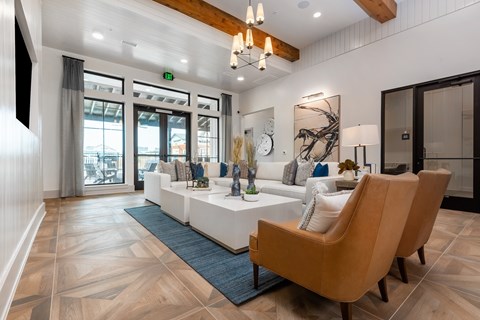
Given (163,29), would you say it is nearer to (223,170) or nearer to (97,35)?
(97,35)

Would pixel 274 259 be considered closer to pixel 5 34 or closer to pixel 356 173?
pixel 5 34

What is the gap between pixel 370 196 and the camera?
3.28 feet

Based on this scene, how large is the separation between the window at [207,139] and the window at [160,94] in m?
0.72

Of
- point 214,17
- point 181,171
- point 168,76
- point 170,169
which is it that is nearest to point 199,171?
point 181,171

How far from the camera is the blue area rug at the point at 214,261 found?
153 centimetres

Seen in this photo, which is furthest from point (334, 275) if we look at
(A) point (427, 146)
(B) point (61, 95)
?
(B) point (61, 95)

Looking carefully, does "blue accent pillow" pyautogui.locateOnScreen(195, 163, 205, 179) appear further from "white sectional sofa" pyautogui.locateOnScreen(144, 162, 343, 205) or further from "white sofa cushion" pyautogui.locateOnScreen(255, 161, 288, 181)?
"white sofa cushion" pyautogui.locateOnScreen(255, 161, 288, 181)

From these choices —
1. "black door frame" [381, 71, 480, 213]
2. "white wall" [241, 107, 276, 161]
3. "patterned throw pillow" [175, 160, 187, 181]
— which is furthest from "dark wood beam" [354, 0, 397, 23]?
"patterned throw pillow" [175, 160, 187, 181]

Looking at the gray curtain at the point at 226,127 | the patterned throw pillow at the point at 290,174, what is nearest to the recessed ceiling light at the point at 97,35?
the gray curtain at the point at 226,127

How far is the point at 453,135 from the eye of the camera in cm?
370

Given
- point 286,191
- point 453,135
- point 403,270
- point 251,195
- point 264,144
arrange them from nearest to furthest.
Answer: point 403,270, point 251,195, point 286,191, point 453,135, point 264,144

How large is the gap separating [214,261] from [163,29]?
153 inches

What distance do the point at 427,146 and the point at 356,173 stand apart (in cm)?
166

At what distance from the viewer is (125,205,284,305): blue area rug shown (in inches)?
60.2
